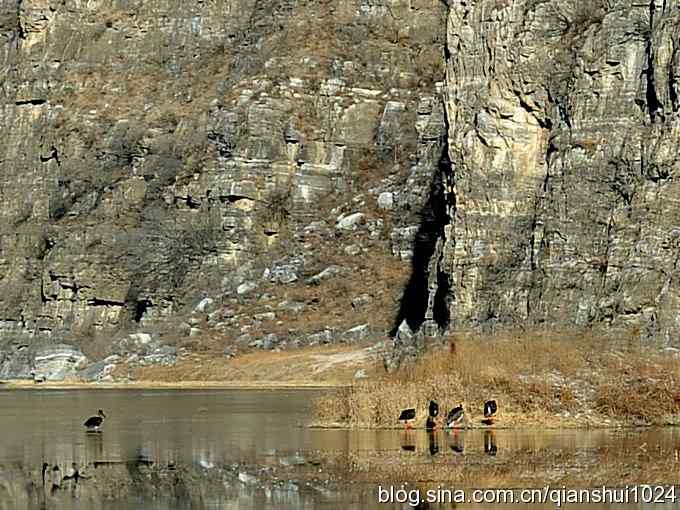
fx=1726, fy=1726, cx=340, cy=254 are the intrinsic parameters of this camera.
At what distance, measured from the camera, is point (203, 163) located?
9425cm

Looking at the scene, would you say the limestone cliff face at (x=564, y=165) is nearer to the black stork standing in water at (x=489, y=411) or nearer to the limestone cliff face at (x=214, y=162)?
the black stork standing in water at (x=489, y=411)

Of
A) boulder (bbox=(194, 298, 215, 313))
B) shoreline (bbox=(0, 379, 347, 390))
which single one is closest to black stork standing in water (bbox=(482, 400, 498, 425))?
shoreline (bbox=(0, 379, 347, 390))

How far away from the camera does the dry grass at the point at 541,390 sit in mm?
40906

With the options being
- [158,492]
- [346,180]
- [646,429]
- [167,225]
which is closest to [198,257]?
[167,225]

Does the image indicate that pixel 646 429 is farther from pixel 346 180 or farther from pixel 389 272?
pixel 346 180

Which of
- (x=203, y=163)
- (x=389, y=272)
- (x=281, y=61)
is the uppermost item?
(x=281, y=61)

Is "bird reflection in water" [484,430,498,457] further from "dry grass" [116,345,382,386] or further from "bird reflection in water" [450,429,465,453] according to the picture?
"dry grass" [116,345,382,386]

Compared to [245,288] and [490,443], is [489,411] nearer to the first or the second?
[490,443]

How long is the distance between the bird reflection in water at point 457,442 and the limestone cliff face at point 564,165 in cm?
1705

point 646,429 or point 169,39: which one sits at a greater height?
point 169,39

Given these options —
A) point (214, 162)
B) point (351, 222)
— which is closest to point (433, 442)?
point (351, 222)

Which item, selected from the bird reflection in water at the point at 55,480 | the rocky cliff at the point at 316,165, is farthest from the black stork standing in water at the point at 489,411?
the rocky cliff at the point at 316,165

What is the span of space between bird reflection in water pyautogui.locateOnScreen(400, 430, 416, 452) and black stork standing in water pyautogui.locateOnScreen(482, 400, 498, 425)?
1947mm

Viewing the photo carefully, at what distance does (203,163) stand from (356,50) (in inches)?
447
